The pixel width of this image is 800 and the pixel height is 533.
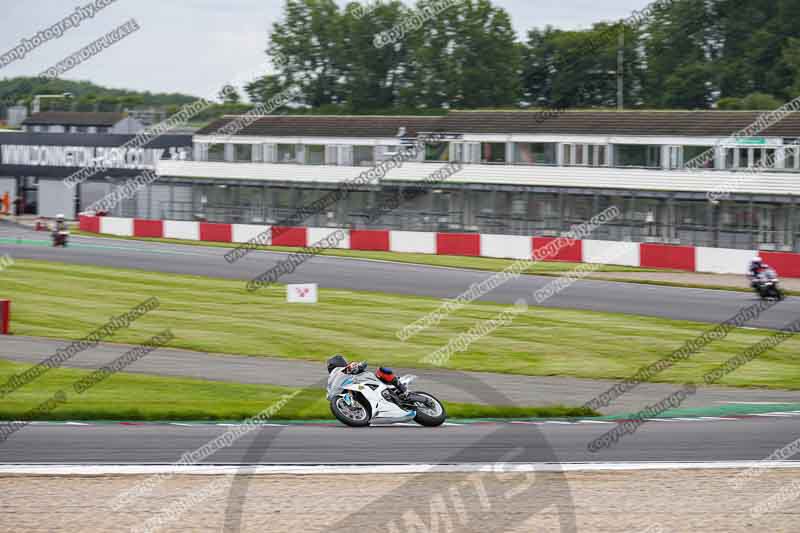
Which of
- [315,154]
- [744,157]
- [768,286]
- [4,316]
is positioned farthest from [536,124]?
[4,316]

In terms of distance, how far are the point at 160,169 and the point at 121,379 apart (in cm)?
4446

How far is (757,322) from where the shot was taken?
2684 cm

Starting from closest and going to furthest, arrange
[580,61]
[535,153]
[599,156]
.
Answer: [599,156] → [535,153] → [580,61]

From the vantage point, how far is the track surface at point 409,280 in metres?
29.1

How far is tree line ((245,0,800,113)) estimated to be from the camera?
91062 mm

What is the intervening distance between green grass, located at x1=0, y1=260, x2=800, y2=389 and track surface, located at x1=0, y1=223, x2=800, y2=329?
126 centimetres

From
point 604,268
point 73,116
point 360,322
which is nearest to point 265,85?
point 73,116

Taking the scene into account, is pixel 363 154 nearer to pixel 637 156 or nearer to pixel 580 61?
pixel 637 156

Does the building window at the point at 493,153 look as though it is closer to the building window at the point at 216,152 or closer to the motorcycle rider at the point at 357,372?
the building window at the point at 216,152

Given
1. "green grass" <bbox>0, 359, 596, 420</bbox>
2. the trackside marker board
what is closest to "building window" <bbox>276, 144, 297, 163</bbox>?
the trackside marker board

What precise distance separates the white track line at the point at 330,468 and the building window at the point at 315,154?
4703 cm

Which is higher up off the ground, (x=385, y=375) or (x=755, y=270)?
(x=755, y=270)

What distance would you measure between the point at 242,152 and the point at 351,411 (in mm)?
48433

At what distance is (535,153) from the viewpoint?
51.2 metres
